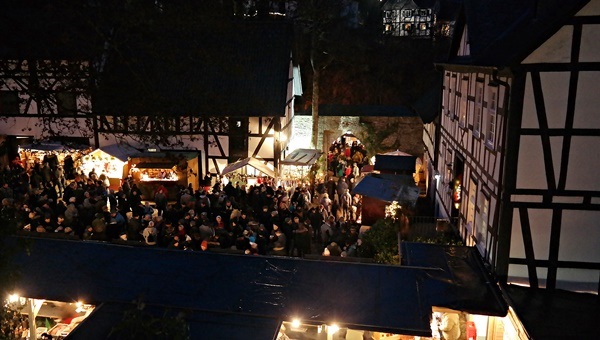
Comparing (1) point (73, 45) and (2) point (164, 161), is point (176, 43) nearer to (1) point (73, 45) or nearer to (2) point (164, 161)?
(1) point (73, 45)

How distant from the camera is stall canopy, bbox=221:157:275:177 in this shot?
19539mm

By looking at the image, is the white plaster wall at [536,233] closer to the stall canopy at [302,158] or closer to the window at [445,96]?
the window at [445,96]

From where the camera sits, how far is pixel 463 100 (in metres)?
14.2

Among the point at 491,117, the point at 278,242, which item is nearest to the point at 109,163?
the point at 278,242

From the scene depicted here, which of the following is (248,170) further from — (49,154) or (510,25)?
(510,25)

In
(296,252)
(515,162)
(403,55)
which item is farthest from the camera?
(403,55)

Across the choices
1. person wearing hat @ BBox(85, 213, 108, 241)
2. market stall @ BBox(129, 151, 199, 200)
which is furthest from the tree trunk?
person wearing hat @ BBox(85, 213, 108, 241)

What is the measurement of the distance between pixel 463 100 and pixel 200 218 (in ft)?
26.6

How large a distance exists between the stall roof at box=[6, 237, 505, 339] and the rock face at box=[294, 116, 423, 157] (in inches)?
708

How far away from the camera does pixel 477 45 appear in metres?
10.5

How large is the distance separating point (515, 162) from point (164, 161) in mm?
14690

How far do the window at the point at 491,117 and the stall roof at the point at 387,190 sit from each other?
495cm

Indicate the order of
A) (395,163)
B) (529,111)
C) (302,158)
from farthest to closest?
(302,158)
(395,163)
(529,111)

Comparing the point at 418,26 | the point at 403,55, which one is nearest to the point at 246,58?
the point at 403,55
